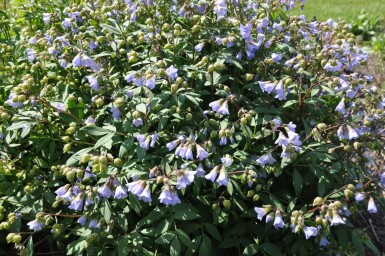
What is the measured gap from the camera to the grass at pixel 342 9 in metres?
9.02

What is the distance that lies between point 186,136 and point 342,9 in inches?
326

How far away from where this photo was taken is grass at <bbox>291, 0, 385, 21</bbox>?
9023mm

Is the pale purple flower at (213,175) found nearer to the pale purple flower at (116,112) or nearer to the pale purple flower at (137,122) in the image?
the pale purple flower at (137,122)

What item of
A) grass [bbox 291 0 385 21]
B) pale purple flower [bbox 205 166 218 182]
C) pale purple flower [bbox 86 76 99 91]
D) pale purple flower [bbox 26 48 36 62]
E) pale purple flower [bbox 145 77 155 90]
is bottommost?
grass [bbox 291 0 385 21]

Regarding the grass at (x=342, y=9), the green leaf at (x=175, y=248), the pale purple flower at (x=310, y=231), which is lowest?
the grass at (x=342, y=9)

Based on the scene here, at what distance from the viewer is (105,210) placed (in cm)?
238

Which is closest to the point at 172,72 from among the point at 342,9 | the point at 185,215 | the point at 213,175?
the point at 213,175

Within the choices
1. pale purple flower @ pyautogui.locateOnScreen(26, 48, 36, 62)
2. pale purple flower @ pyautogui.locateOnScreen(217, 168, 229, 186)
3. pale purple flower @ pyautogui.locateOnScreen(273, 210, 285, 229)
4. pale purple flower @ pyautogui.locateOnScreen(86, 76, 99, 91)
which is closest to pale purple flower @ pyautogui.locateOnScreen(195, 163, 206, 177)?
pale purple flower @ pyautogui.locateOnScreen(217, 168, 229, 186)

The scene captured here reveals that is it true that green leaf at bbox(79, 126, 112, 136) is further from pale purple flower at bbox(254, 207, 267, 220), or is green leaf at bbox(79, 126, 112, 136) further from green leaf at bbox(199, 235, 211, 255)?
pale purple flower at bbox(254, 207, 267, 220)

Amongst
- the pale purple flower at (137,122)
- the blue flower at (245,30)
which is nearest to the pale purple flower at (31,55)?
the pale purple flower at (137,122)

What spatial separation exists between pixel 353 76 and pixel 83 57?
60.7 inches

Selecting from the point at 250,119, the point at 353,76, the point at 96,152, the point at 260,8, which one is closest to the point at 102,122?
the point at 96,152

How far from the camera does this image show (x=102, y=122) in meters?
2.87

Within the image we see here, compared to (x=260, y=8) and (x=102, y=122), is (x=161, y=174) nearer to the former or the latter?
(x=102, y=122)
